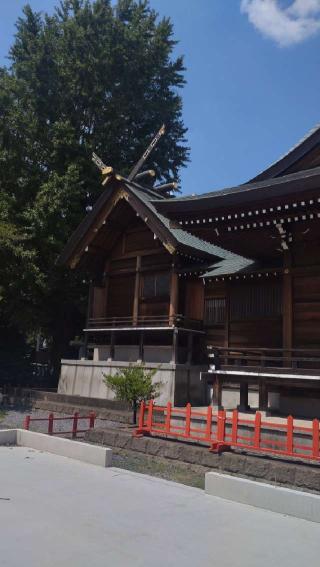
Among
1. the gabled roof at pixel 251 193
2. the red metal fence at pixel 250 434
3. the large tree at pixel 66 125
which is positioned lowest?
the red metal fence at pixel 250 434

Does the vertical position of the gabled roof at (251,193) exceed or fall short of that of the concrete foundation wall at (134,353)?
it exceeds it

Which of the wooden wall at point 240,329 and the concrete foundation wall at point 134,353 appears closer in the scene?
the wooden wall at point 240,329

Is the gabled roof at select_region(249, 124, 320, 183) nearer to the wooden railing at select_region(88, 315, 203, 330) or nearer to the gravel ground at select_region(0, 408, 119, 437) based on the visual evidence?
the wooden railing at select_region(88, 315, 203, 330)

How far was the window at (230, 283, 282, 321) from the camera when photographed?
1529cm

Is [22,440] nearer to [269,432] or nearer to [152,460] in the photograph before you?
[152,460]

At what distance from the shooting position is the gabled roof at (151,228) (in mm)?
17344

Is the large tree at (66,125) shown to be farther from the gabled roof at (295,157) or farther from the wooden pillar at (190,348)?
the gabled roof at (295,157)

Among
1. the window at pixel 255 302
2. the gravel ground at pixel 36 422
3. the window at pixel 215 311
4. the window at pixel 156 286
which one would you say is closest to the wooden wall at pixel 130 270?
the window at pixel 156 286

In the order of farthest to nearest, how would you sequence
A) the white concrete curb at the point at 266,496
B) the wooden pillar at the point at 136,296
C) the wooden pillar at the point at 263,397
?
the wooden pillar at the point at 136,296, the wooden pillar at the point at 263,397, the white concrete curb at the point at 266,496

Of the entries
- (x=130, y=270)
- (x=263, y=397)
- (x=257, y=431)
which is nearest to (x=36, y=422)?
(x=263, y=397)

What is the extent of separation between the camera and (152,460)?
9.48 m

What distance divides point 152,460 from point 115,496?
2599mm

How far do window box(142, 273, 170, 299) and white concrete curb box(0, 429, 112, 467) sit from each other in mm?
8837

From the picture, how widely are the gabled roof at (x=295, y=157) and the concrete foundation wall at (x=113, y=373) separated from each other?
6.42m
